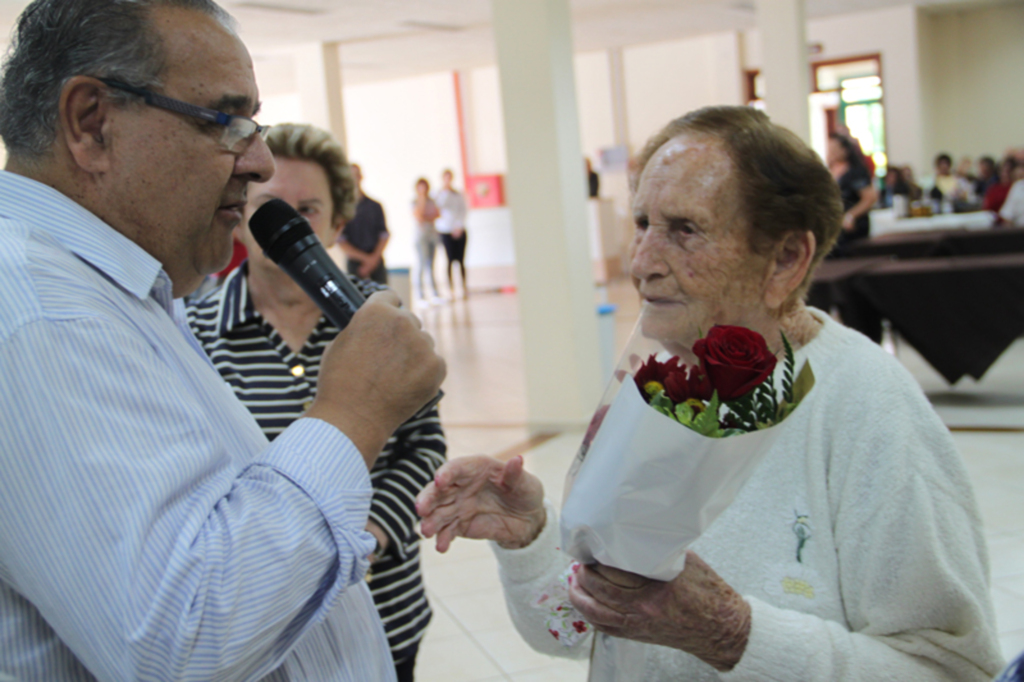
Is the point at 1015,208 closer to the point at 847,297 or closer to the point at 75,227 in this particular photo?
the point at 847,297

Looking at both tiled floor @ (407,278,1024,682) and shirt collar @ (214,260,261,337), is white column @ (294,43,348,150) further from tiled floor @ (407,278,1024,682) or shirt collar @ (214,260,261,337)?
shirt collar @ (214,260,261,337)

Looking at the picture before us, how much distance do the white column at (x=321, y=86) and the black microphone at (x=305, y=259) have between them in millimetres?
9613

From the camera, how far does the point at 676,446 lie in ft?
2.75

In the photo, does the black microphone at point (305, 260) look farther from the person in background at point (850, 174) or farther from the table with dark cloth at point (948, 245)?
the table with dark cloth at point (948, 245)

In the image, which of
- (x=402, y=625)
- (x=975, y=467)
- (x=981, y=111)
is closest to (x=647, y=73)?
(x=981, y=111)

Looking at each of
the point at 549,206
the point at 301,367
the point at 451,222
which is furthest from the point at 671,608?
the point at 451,222

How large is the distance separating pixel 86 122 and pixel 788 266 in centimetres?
100

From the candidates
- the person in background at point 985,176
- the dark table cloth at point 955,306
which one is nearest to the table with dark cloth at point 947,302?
the dark table cloth at point 955,306

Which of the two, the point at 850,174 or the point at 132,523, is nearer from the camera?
the point at 132,523

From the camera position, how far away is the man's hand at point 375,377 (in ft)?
3.05

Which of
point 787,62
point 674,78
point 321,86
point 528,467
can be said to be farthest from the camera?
point 674,78

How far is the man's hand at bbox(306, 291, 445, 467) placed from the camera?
93 centimetres

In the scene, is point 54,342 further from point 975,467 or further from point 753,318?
point 975,467

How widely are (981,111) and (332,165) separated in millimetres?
17700
